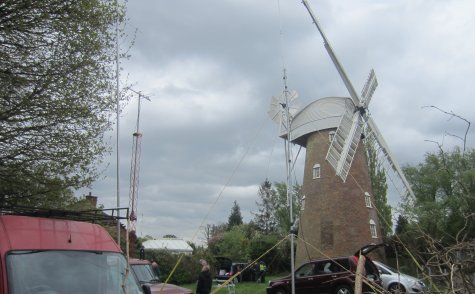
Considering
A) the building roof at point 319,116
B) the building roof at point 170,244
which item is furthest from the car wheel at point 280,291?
the building roof at point 170,244

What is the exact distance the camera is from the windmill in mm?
32031

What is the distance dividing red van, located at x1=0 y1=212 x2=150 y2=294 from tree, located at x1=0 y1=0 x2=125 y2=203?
395 cm

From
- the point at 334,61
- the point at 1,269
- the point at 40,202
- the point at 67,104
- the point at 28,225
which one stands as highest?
the point at 334,61

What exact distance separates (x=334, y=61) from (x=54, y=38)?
84.5 feet

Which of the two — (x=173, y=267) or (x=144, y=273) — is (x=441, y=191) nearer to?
(x=173, y=267)

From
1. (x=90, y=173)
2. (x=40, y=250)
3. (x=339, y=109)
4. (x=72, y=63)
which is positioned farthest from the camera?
(x=339, y=109)

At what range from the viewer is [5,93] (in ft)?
32.4

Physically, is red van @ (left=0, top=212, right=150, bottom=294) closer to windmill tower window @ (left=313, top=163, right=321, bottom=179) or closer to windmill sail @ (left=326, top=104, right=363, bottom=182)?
windmill sail @ (left=326, top=104, right=363, bottom=182)

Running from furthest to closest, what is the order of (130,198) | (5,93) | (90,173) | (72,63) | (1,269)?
(130,198) < (90,173) < (72,63) < (5,93) < (1,269)

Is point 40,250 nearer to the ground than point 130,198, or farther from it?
nearer to the ground

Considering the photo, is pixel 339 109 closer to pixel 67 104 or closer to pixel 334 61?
pixel 334 61

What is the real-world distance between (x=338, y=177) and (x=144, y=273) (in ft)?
71.6

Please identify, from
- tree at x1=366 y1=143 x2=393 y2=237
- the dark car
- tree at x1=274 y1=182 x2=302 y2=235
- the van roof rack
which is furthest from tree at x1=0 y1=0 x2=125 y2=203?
tree at x1=274 y1=182 x2=302 y2=235

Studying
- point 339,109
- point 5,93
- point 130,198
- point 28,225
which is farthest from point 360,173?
point 28,225
